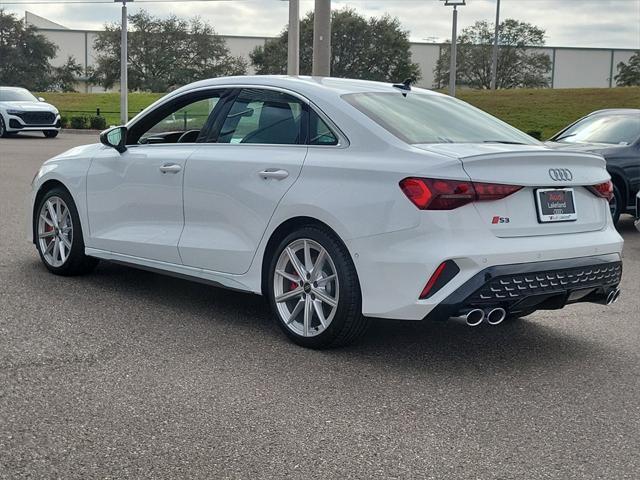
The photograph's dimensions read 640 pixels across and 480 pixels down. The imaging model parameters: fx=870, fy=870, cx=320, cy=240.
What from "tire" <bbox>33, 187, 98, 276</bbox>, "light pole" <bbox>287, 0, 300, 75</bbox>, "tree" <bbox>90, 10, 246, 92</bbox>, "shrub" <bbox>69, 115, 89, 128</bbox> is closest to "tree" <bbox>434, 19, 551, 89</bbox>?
"tree" <bbox>90, 10, 246, 92</bbox>

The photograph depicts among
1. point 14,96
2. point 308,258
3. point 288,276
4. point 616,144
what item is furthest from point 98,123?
point 308,258

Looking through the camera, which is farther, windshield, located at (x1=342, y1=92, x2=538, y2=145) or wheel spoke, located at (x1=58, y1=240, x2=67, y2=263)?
wheel spoke, located at (x1=58, y1=240, x2=67, y2=263)

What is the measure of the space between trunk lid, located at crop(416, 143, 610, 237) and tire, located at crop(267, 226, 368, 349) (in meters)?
0.80

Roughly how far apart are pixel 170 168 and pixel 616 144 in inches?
280

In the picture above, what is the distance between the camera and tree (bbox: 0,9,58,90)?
73250 mm

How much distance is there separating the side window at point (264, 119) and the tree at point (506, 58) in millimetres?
76852

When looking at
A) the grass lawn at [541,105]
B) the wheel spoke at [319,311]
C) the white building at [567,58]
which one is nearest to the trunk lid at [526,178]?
the wheel spoke at [319,311]

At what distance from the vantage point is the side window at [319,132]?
5.31 m

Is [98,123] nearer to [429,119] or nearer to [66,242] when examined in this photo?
[66,242]

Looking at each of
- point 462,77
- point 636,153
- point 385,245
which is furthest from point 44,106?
point 462,77

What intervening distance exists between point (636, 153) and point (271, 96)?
22.0 ft

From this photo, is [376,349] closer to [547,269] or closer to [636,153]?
[547,269]

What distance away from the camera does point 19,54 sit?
7381cm

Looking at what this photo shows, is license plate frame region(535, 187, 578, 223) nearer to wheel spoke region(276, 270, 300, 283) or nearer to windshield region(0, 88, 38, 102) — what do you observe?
wheel spoke region(276, 270, 300, 283)
